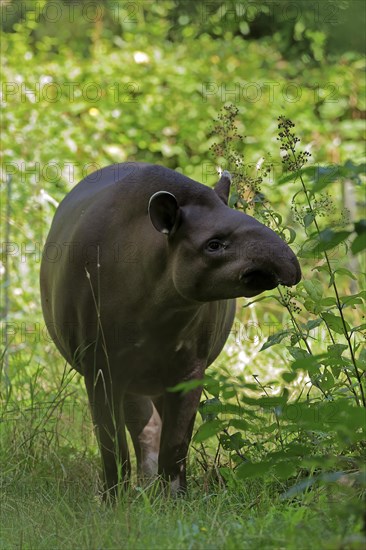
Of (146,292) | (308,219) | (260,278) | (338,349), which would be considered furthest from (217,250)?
(338,349)

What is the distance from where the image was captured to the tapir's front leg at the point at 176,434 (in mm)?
4504

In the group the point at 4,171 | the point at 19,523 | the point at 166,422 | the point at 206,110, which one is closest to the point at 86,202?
the point at 166,422

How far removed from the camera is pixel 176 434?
4.55 m

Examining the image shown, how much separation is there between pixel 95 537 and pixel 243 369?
145 inches

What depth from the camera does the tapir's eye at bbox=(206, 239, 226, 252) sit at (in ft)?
12.6

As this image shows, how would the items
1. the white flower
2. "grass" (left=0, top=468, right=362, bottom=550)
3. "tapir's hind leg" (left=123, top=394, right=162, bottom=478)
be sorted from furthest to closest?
the white flower, "tapir's hind leg" (left=123, top=394, right=162, bottom=478), "grass" (left=0, top=468, right=362, bottom=550)

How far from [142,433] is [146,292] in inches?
50.8

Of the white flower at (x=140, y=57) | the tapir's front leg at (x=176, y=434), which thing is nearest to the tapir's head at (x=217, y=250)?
the tapir's front leg at (x=176, y=434)

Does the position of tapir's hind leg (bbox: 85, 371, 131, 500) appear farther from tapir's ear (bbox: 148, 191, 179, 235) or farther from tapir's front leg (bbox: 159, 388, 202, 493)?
tapir's ear (bbox: 148, 191, 179, 235)

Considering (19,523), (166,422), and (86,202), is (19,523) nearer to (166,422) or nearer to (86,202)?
(166,422)

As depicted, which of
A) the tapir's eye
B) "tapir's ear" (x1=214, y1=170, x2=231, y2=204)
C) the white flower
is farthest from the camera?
the white flower

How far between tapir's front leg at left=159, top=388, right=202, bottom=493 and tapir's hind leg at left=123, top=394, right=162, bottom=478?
682mm

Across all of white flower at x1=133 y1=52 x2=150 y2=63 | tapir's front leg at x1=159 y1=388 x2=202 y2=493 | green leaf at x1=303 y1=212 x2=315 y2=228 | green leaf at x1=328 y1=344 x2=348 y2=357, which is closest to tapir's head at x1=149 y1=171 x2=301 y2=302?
green leaf at x1=303 y1=212 x2=315 y2=228

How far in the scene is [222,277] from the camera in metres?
3.85
